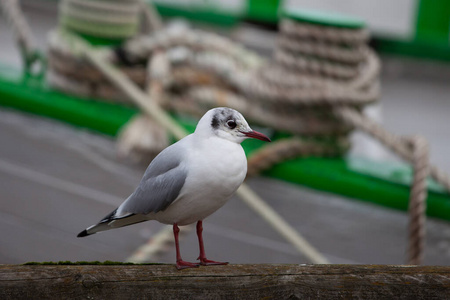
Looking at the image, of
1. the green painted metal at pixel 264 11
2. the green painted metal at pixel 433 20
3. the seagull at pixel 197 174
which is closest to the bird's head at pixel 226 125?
the seagull at pixel 197 174

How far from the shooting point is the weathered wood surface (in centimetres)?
84

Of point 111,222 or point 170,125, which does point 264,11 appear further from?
point 111,222

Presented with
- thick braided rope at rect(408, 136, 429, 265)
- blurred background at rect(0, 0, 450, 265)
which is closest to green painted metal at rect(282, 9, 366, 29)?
blurred background at rect(0, 0, 450, 265)

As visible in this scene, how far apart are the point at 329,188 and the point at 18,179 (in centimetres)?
102

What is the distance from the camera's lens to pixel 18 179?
7.64 ft

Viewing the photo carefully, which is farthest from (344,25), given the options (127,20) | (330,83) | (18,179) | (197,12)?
(197,12)

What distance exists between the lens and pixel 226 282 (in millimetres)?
871

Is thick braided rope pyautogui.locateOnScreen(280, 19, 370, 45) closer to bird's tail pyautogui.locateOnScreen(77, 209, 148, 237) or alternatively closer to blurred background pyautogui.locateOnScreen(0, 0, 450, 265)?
blurred background pyautogui.locateOnScreen(0, 0, 450, 265)

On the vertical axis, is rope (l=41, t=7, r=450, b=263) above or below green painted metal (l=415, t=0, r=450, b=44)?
below

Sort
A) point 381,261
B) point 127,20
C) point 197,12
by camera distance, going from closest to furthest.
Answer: point 381,261
point 127,20
point 197,12

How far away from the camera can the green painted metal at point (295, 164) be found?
1.91 metres

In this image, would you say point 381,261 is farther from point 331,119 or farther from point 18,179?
point 18,179

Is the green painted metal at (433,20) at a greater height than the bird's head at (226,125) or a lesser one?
greater

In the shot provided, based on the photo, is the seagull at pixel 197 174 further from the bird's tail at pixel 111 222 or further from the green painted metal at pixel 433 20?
→ the green painted metal at pixel 433 20
